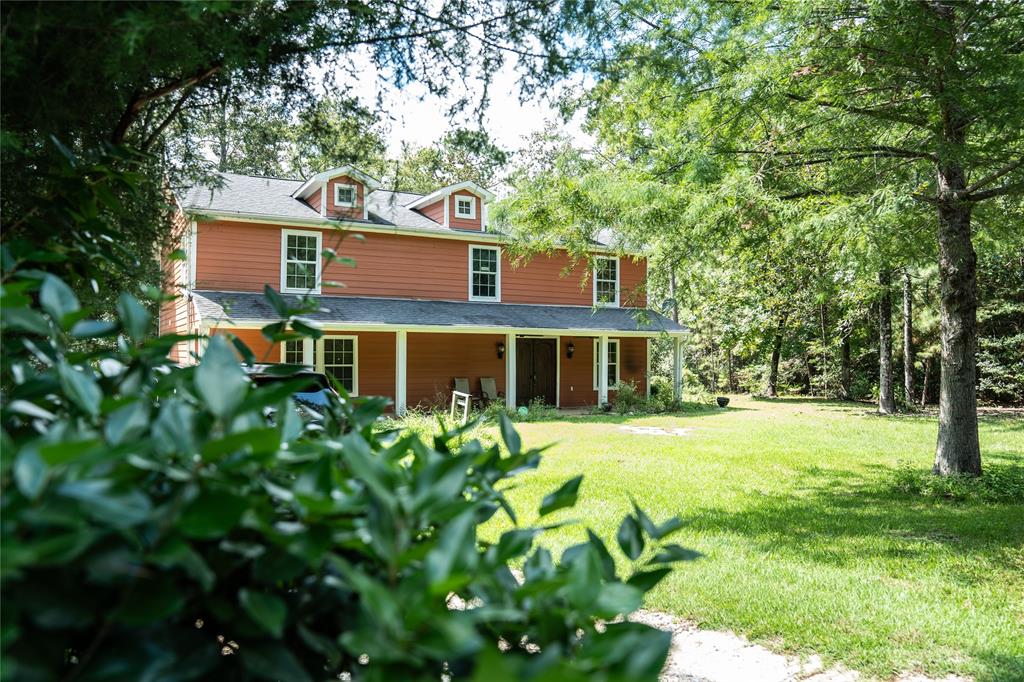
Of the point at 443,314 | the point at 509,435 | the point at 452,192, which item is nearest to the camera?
the point at 509,435

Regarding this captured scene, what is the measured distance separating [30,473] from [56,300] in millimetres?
401

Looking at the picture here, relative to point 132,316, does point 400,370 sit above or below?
below

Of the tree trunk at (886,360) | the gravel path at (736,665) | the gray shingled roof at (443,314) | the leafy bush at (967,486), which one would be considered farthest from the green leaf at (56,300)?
the tree trunk at (886,360)

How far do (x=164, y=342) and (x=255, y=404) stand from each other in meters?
0.41

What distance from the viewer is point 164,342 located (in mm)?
1133

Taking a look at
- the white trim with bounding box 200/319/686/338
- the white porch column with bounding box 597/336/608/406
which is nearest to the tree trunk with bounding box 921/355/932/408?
the white trim with bounding box 200/319/686/338

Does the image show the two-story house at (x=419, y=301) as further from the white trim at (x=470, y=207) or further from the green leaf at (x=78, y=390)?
the green leaf at (x=78, y=390)

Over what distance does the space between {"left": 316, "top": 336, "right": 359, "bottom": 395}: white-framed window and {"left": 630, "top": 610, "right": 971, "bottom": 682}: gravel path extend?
13.2m

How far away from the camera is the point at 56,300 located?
953mm

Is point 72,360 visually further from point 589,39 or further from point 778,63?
point 778,63

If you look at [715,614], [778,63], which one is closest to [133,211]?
[715,614]

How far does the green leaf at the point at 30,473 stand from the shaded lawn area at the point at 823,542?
1.07 meters

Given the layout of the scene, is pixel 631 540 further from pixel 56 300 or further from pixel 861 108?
pixel 861 108

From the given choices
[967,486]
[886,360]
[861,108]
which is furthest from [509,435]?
[886,360]
